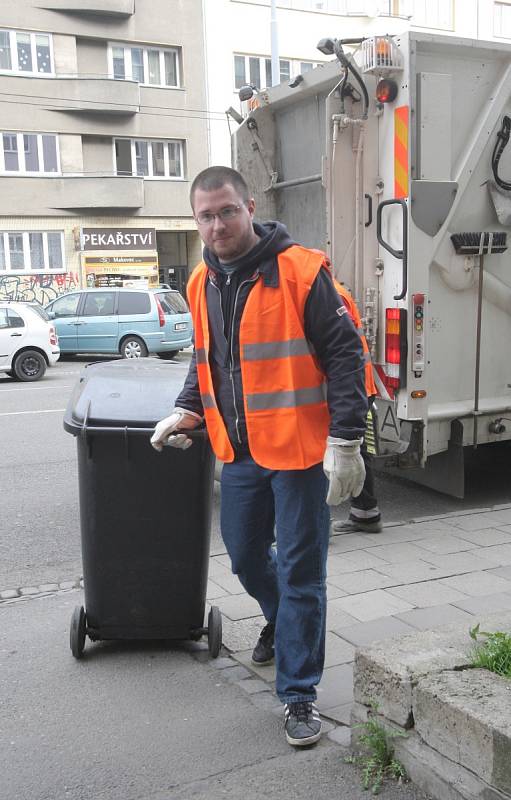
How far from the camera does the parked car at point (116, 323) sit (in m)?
18.6

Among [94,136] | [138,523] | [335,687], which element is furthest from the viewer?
[94,136]

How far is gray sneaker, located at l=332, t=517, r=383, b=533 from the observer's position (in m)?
5.65

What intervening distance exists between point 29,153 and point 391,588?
2719cm

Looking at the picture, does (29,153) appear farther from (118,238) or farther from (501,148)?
(501,148)

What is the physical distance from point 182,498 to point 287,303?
109 cm

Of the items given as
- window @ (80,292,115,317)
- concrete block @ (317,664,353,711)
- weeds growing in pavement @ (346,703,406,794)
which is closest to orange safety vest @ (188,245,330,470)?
weeds growing in pavement @ (346,703,406,794)

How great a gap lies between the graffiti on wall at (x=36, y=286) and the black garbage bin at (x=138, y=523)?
85.9ft

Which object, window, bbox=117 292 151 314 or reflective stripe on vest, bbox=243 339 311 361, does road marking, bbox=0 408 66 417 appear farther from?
reflective stripe on vest, bbox=243 339 311 361

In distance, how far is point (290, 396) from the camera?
9.84ft

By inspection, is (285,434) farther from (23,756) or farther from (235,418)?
(23,756)

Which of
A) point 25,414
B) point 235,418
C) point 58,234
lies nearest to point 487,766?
point 235,418

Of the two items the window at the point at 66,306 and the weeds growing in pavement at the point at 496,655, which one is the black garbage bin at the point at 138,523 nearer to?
the weeds growing in pavement at the point at 496,655

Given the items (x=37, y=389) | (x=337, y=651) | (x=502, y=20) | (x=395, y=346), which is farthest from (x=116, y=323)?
(x=502, y=20)

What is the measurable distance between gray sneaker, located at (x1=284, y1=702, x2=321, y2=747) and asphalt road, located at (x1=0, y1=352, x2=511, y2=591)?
2.30m
